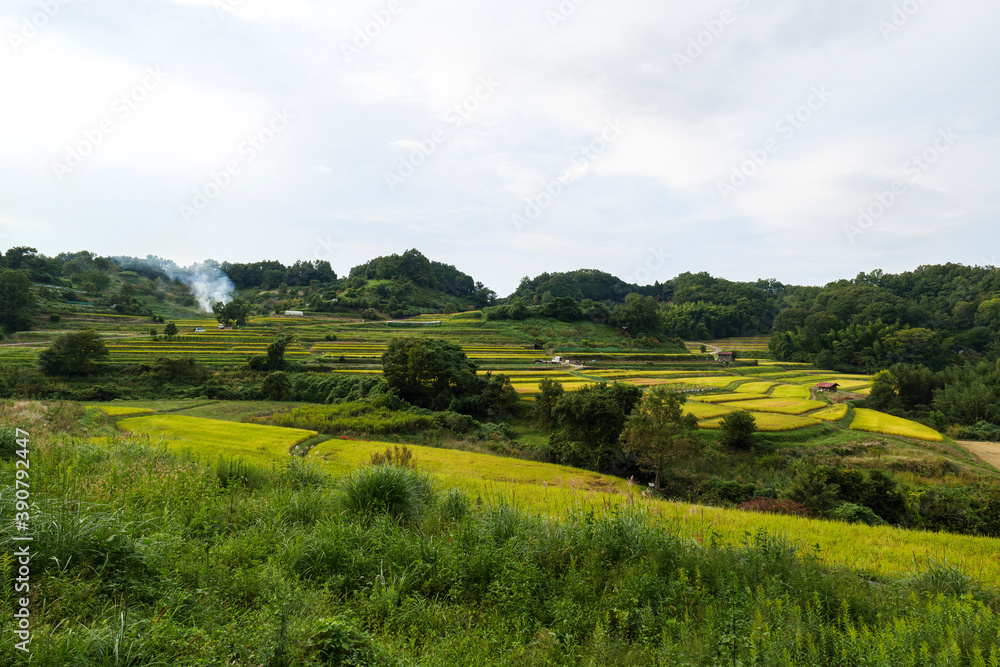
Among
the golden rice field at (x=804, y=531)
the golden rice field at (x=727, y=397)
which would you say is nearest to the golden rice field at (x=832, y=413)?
the golden rice field at (x=727, y=397)

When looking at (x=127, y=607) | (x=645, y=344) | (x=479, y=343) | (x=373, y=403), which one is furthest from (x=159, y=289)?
(x=127, y=607)

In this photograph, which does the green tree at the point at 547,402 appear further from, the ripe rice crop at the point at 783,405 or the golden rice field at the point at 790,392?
the golden rice field at the point at 790,392

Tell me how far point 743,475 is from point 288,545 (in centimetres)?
2333

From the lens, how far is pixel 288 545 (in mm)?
5348

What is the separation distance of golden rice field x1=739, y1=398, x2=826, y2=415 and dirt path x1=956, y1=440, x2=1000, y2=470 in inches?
311

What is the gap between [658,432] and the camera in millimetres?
20484

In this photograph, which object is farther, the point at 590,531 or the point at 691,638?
the point at 590,531

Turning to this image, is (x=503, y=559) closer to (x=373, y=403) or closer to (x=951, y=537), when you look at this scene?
(x=951, y=537)

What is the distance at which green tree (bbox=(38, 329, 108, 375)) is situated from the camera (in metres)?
35.3

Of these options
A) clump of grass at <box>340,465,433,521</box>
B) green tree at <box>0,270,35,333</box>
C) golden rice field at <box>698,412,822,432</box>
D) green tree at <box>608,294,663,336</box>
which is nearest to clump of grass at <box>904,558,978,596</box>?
clump of grass at <box>340,465,433,521</box>

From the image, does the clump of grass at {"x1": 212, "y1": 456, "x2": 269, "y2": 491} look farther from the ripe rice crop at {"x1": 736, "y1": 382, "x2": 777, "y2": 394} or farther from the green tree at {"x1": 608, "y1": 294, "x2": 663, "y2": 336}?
the green tree at {"x1": 608, "y1": 294, "x2": 663, "y2": 336}

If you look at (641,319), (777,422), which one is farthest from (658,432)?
(641,319)

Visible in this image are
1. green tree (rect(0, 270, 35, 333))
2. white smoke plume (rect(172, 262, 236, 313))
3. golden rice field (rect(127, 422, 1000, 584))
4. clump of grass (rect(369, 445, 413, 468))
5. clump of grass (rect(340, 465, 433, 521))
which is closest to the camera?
clump of grass (rect(340, 465, 433, 521))

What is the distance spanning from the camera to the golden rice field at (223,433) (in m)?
16.6
